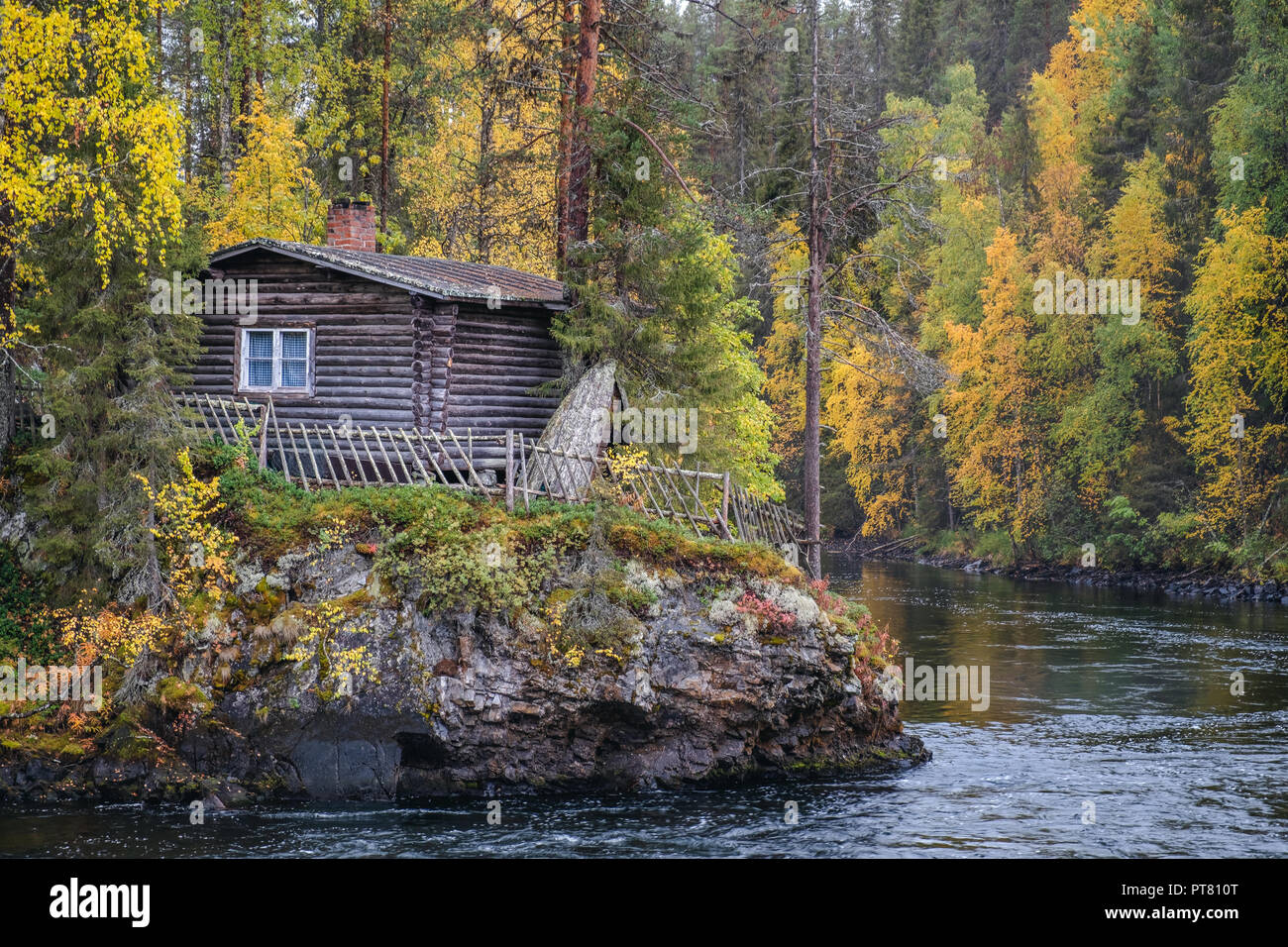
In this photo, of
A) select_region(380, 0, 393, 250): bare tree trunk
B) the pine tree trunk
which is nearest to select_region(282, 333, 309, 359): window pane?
the pine tree trunk

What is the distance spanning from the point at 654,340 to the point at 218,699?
32.8 feet

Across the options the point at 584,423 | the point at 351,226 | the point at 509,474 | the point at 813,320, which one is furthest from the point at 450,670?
the point at 351,226

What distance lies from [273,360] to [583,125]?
767 centimetres

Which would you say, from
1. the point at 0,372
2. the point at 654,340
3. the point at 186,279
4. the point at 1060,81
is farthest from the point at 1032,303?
the point at 0,372

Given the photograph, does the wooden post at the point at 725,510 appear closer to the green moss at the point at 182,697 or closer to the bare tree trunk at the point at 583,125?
the bare tree trunk at the point at 583,125

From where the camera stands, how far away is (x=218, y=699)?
16250 mm

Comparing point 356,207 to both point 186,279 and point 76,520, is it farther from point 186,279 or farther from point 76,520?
point 76,520

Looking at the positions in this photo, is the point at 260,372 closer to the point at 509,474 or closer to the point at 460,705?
the point at 509,474

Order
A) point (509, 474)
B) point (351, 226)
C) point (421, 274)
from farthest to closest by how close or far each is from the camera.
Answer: point (351, 226) < point (421, 274) < point (509, 474)

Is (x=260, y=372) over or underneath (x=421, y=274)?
underneath

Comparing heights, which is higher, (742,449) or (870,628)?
(742,449)

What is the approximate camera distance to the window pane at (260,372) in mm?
22594

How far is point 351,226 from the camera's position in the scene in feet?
85.8

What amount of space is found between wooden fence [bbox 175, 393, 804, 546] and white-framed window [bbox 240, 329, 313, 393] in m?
0.97
